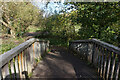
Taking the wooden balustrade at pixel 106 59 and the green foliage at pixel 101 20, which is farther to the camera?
the green foliage at pixel 101 20

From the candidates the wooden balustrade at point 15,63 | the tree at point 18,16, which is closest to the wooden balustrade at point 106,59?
the wooden balustrade at point 15,63

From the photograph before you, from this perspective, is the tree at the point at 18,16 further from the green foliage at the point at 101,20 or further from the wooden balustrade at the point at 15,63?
the wooden balustrade at the point at 15,63

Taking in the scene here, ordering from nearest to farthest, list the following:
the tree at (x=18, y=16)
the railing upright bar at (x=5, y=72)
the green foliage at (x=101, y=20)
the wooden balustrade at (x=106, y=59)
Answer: the railing upright bar at (x=5, y=72)
the wooden balustrade at (x=106, y=59)
the green foliage at (x=101, y=20)
the tree at (x=18, y=16)

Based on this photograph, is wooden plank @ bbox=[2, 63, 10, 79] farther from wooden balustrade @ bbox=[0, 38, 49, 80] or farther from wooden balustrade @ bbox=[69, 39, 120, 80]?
wooden balustrade @ bbox=[69, 39, 120, 80]

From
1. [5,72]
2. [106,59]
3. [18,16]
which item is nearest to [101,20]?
[106,59]

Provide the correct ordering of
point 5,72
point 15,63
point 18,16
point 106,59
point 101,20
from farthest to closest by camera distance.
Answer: point 18,16 → point 101,20 → point 106,59 → point 15,63 → point 5,72

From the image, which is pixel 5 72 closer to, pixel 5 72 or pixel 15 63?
pixel 5 72

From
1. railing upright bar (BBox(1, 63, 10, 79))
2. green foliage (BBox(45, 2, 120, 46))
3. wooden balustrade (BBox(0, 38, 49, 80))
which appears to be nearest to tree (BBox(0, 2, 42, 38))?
green foliage (BBox(45, 2, 120, 46))

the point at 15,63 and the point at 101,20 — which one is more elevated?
the point at 101,20

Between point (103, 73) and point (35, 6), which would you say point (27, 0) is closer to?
point (35, 6)

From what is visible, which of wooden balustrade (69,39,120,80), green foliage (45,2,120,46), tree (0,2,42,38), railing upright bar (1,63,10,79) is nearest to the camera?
railing upright bar (1,63,10,79)

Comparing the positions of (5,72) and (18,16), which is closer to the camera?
(5,72)

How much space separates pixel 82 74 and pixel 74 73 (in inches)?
9.5

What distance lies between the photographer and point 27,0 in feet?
32.9
